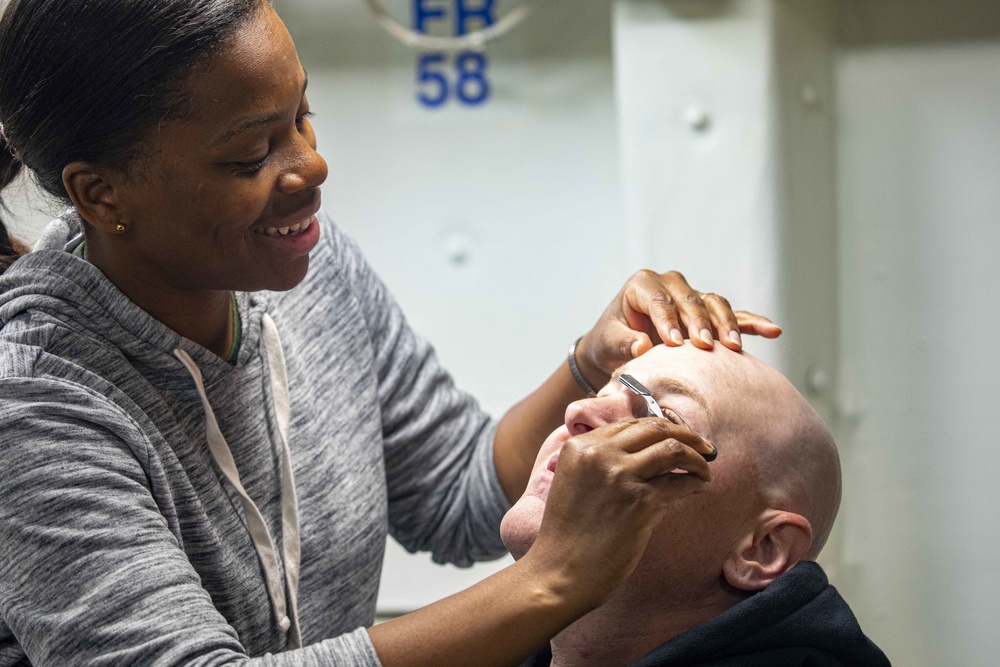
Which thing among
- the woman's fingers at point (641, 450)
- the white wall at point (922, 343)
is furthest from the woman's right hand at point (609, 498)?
the white wall at point (922, 343)

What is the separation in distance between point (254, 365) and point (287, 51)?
0.41m

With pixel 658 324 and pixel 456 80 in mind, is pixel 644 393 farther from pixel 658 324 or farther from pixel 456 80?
pixel 456 80

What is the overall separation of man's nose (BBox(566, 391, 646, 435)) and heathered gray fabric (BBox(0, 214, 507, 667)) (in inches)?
12.7

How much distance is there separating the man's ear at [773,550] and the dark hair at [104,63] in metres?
0.75

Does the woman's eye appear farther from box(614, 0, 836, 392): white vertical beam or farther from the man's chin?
box(614, 0, 836, 392): white vertical beam

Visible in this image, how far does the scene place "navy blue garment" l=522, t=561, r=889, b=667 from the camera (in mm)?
1069

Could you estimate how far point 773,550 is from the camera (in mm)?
1156

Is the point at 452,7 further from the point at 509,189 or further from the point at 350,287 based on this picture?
the point at 350,287

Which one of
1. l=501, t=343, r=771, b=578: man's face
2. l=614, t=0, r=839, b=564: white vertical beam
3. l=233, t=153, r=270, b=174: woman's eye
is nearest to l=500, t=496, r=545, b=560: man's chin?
l=501, t=343, r=771, b=578: man's face

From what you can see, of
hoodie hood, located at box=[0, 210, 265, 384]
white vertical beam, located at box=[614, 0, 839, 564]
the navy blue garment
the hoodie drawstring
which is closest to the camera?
the navy blue garment

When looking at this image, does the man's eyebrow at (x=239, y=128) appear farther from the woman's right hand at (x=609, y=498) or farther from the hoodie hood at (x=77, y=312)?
the woman's right hand at (x=609, y=498)

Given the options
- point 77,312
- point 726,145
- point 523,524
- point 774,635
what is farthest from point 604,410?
point 726,145

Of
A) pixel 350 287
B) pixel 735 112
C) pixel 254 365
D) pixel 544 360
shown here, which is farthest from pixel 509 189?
pixel 254 365

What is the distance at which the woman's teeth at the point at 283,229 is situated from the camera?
47.5 inches
